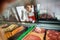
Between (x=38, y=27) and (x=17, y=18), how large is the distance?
260 millimetres

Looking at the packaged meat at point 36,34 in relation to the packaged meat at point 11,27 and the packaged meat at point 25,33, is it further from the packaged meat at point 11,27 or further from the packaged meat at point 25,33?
the packaged meat at point 11,27

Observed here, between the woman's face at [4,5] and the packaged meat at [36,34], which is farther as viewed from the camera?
the woman's face at [4,5]

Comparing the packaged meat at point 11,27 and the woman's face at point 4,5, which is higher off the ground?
the woman's face at point 4,5

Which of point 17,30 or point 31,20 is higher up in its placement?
point 31,20

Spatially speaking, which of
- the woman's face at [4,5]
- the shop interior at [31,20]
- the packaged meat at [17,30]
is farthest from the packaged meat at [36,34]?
the woman's face at [4,5]

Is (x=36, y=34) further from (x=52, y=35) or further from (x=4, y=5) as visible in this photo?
(x=4, y=5)

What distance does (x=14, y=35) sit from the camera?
138 centimetres

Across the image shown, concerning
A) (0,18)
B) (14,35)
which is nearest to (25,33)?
(14,35)

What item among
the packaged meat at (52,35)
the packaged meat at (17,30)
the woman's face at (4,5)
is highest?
the woman's face at (4,5)

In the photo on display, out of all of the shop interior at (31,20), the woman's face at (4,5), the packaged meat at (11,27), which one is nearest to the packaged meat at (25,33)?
the shop interior at (31,20)

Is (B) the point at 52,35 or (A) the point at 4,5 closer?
(B) the point at 52,35

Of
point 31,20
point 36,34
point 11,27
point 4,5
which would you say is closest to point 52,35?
point 36,34

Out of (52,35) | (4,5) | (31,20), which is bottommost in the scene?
(52,35)

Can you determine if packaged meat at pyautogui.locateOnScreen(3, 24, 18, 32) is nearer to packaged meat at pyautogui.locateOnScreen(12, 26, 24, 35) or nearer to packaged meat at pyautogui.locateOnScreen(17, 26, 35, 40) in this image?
packaged meat at pyautogui.locateOnScreen(12, 26, 24, 35)
